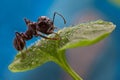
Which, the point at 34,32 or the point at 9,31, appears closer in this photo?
the point at 34,32

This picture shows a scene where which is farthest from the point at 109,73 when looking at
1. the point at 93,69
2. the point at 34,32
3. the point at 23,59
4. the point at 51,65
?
the point at 23,59

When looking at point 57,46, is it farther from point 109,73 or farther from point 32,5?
point 32,5

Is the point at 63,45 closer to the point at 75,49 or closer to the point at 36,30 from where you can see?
the point at 36,30

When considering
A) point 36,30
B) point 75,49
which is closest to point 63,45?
point 36,30

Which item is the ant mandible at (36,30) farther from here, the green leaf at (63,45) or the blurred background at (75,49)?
the blurred background at (75,49)

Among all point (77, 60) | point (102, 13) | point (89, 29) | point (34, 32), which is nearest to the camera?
point (89, 29)

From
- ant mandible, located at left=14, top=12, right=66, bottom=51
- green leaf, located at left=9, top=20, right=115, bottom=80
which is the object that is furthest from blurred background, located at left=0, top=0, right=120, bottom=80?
green leaf, located at left=9, top=20, right=115, bottom=80

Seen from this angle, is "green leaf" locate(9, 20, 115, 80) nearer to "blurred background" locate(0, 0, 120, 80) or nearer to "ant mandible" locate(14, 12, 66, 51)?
"ant mandible" locate(14, 12, 66, 51)
